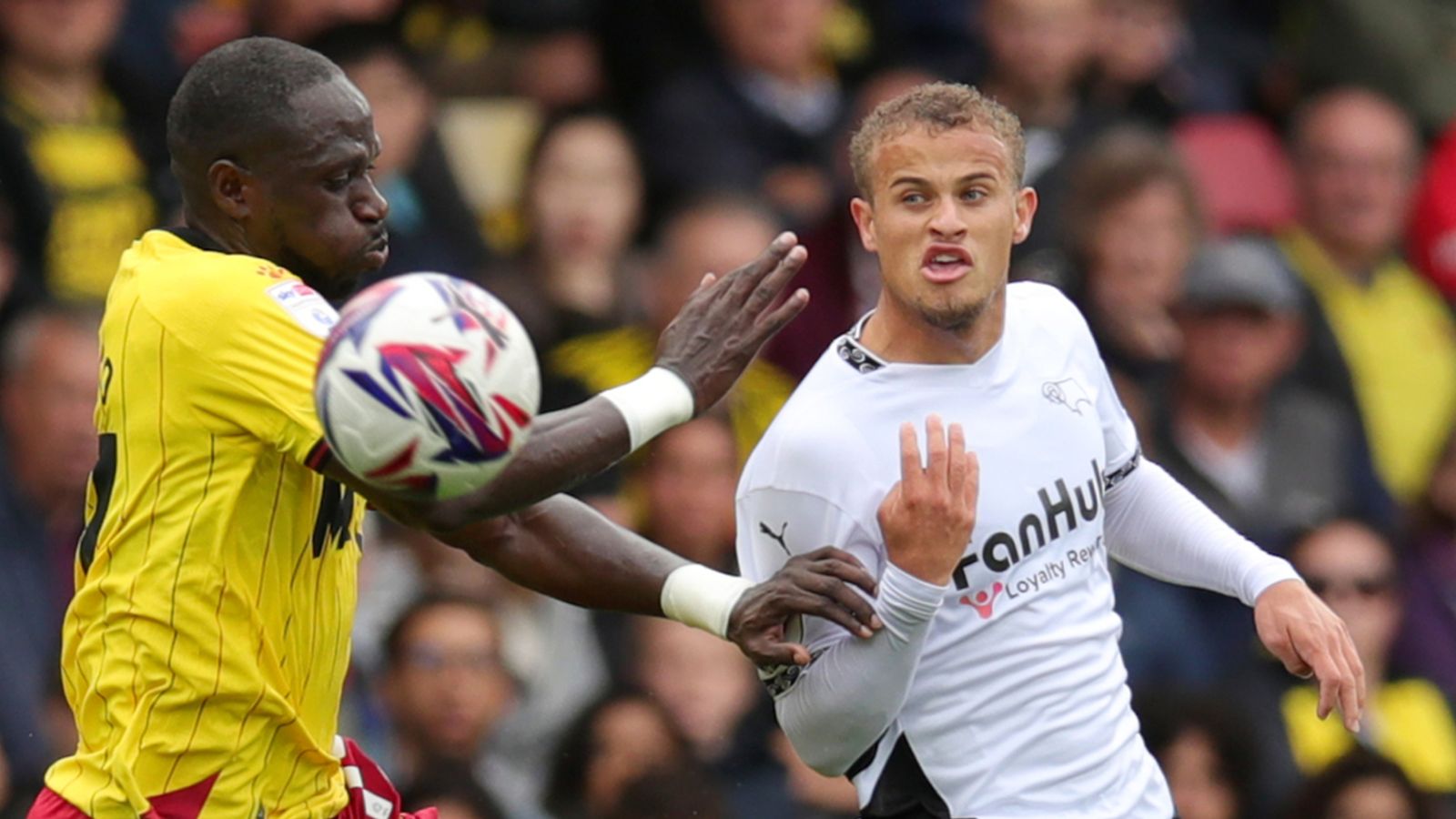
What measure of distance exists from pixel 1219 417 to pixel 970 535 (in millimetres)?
5366

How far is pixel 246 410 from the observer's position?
205 inches

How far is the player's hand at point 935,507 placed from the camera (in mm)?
5434

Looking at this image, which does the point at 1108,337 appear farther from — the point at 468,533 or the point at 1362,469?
the point at 468,533

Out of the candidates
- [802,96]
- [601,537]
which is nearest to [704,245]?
[802,96]

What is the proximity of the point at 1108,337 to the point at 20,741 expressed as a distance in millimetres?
4645

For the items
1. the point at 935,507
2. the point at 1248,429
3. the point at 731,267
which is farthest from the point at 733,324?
the point at 1248,429

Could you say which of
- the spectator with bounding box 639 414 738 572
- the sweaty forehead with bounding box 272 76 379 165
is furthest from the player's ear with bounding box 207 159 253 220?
the spectator with bounding box 639 414 738 572

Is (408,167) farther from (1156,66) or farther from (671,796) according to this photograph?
(1156,66)

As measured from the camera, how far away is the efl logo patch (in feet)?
17.0

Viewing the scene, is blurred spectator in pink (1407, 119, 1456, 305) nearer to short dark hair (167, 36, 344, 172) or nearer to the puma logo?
the puma logo

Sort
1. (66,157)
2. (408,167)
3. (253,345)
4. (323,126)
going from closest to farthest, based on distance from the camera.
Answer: (253,345) → (323,126) → (66,157) → (408,167)

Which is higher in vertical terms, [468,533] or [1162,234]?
[468,533]

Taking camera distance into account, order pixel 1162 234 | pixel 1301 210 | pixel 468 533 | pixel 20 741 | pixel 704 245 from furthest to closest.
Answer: pixel 1301 210 < pixel 1162 234 < pixel 704 245 < pixel 20 741 < pixel 468 533

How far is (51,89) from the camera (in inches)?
361
